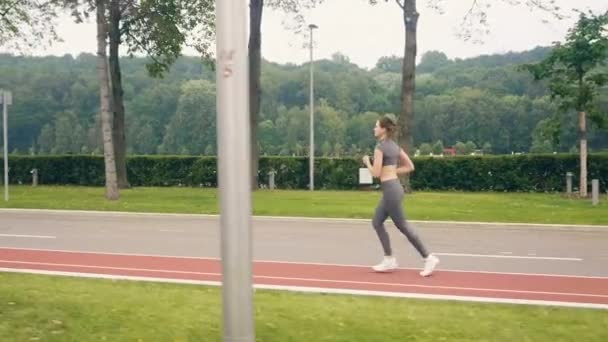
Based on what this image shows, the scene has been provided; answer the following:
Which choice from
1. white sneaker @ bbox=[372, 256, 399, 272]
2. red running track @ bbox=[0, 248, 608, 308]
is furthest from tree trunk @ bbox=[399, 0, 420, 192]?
white sneaker @ bbox=[372, 256, 399, 272]

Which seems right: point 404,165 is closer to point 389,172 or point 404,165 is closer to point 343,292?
point 389,172

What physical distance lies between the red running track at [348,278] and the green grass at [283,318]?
2.32 ft

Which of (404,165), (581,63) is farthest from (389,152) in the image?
(581,63)

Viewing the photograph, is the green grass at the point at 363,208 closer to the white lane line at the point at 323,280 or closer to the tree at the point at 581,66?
the tree at the point at 581,66

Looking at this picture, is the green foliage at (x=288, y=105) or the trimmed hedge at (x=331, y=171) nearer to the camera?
the trimmed hedge at (x=331, y=171)

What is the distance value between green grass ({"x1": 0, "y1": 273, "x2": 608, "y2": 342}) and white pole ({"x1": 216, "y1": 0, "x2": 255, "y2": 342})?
164 cm

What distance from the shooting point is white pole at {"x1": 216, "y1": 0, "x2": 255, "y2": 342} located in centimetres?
385

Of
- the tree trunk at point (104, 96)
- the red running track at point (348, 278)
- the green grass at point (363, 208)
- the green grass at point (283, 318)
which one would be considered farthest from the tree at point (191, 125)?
the green grass at point (283, 318)

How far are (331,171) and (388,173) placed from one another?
22728 millimetres

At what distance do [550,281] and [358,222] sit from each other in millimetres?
7250

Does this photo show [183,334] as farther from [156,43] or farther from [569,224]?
[156,43]

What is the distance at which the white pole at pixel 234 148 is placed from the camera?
385 centimetres

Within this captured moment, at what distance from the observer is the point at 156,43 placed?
84.3ft

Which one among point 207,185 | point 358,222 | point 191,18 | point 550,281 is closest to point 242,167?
point 550,281
